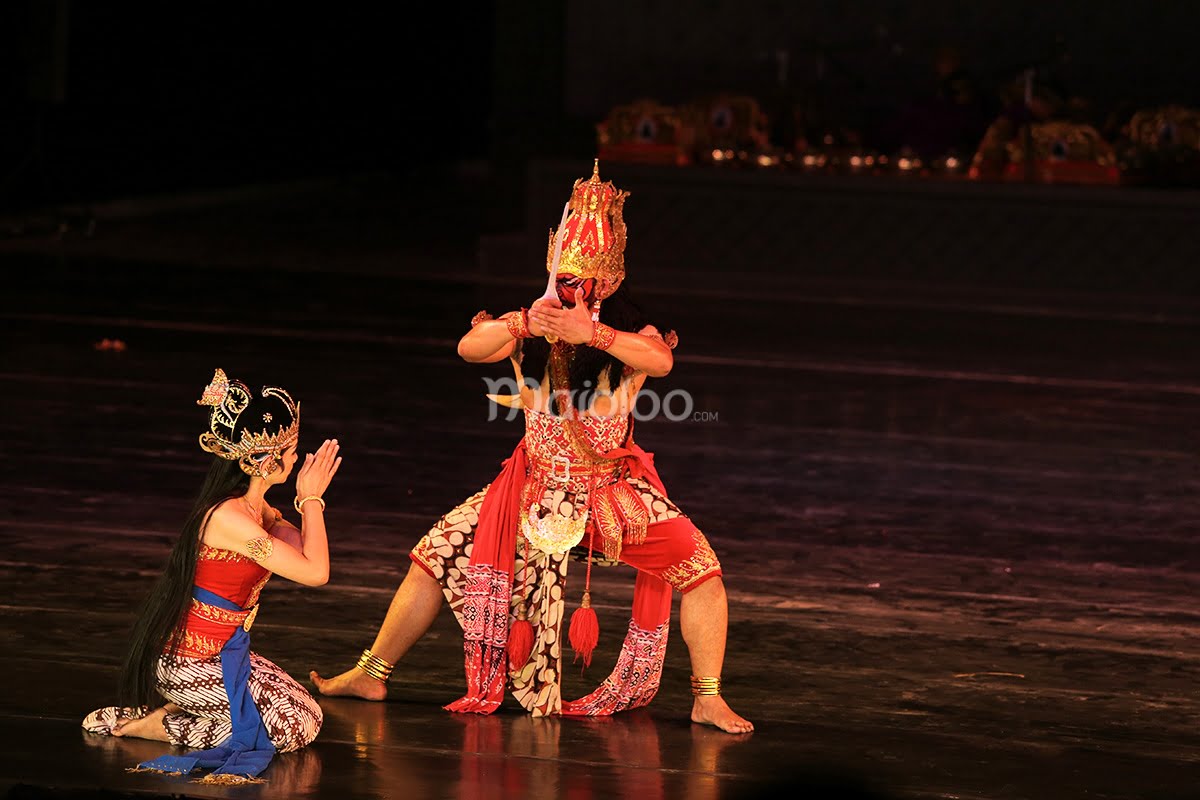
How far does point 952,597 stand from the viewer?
213 inches

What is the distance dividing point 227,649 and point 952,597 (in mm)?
2291

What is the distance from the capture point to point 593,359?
13.6 ft

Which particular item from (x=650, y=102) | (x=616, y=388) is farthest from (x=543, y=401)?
(x=650, y=102)

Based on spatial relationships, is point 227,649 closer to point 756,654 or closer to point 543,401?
point 543,401

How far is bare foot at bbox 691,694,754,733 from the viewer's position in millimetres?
4141

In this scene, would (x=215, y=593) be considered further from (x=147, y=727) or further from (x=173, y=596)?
(x=147, y=727)

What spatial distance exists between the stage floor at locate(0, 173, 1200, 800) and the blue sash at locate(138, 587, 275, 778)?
2.0 inches

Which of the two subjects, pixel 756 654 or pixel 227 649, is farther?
pixel 756 654

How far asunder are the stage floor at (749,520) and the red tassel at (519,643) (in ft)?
0.40

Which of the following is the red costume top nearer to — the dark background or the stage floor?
the stage floor

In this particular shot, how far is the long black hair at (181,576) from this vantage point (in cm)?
379

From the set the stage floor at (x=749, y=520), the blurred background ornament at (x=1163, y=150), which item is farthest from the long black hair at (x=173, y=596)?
the blurred background ornament at (x=1163, y=150)

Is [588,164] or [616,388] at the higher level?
[588,164]

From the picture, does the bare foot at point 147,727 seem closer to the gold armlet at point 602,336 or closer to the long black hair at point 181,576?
the long black hair at point 181,576
